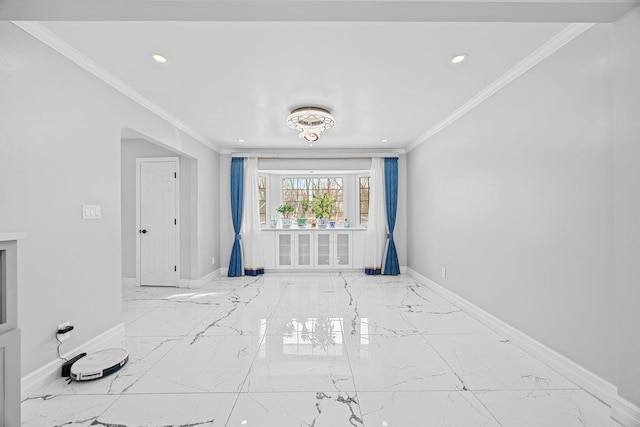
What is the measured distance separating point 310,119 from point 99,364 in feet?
9.73

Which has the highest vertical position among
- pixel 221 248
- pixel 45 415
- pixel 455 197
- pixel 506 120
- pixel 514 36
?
pixel 514 36

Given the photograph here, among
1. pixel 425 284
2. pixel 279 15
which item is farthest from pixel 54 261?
pixel 425 284

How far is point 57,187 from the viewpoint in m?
2.21

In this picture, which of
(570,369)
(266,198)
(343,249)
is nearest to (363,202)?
(343,249)

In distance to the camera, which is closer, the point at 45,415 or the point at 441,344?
the point at 45,415

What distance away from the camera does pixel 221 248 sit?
5773 millimetres

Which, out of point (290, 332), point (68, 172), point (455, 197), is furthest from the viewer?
point (455, 197)

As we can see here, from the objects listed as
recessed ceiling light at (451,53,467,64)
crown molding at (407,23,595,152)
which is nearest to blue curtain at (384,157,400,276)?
crown molding at (407,23,595,152)

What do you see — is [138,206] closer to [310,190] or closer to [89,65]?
[89,65]

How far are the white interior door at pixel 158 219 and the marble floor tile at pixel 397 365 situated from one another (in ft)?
11.1

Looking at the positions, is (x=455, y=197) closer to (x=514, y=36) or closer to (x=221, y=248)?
(x=514, y=36)

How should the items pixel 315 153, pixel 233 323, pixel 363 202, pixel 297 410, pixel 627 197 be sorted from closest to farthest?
pixel 627 197
pixel 297 410
pixel 233 323
pixel 315 153
pixel 363 202

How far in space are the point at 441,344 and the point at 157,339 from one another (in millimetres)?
2584

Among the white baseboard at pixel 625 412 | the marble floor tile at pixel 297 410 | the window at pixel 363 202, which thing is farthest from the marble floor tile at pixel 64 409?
the window at pixel 363 202
